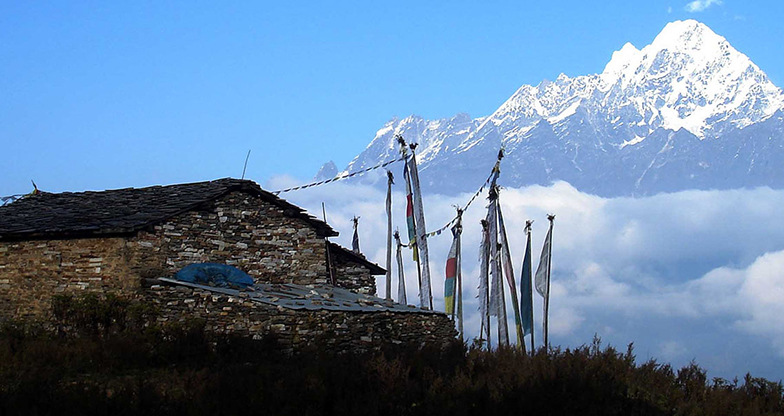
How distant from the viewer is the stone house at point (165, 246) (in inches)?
965

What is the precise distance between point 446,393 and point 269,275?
11.0 m

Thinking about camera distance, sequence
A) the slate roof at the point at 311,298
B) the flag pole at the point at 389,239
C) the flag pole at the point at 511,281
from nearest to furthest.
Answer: the slate roof at the point at 311,298
the flag pole at the point at 511,281
the flag pole at the point at 389,239

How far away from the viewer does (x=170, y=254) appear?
25.5 meters

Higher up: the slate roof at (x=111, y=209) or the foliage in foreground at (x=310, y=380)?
the slate roof at (x=111, y=209)

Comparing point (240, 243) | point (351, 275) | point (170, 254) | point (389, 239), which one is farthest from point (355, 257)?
point (389, 239)

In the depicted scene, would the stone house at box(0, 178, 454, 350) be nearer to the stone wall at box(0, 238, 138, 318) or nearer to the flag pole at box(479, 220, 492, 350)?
the stone wall at box(0, 238, 138, 318)

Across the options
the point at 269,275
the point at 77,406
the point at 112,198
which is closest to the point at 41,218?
the point at 112,198

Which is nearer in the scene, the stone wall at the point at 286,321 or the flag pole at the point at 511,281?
the stone wall at the point at 286,321

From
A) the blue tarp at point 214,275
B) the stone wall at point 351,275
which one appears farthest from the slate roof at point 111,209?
the blue tarp at point 214,275

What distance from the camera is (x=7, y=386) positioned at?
17.7 metres

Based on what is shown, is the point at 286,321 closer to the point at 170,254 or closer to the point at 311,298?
the point at 311,298

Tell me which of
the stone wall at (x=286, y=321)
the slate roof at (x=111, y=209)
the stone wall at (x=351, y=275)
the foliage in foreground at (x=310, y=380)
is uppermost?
the slate roof at (x=111, y=209)

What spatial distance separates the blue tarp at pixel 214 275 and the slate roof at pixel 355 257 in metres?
4.67

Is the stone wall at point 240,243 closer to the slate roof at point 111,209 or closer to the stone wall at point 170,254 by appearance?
the stone wall at point 170,254
